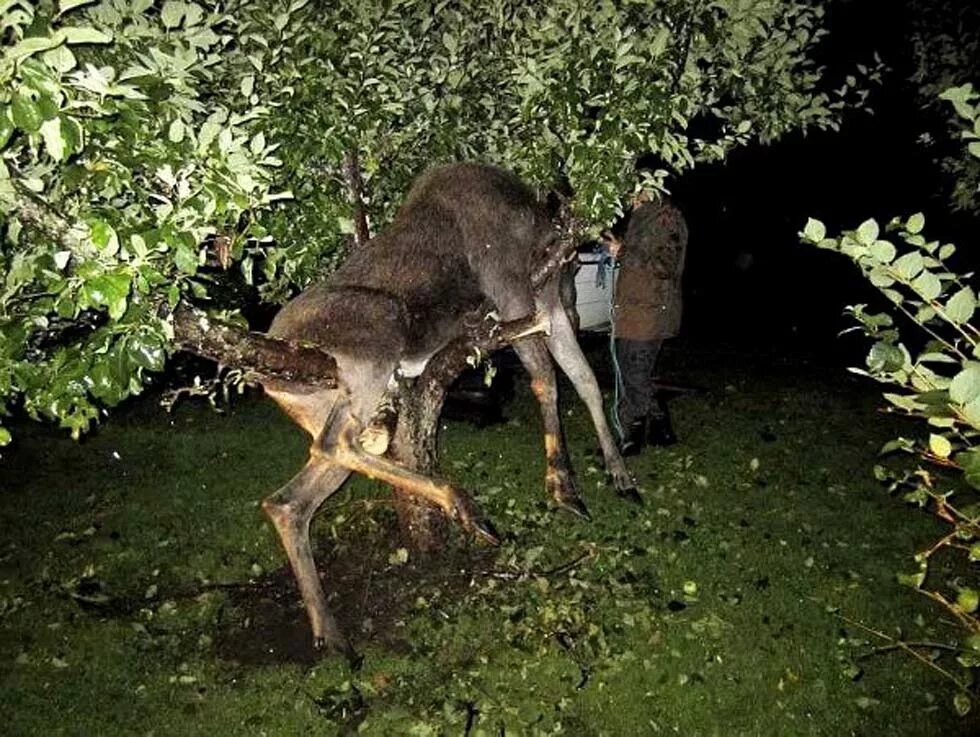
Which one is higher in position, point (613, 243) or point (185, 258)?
point (185, 258)

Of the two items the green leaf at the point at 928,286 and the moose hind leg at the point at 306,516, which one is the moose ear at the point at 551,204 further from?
the green leaf at the point at 928,286

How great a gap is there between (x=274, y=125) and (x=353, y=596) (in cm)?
351

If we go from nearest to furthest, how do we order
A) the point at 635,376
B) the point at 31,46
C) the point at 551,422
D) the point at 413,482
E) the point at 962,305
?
the point at 31,46 < the point at 962,305 < the point at 413,482 < the point at 551,422 < the point at 635,376

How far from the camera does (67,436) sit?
10414 millimetres

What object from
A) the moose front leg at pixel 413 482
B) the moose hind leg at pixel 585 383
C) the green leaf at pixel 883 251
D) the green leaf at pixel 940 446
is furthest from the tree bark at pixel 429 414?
the green leaf at pixel 940 446

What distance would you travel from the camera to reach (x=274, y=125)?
4500 mm

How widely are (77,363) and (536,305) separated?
4.10 metres

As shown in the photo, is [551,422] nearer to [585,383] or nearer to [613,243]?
[585,383]

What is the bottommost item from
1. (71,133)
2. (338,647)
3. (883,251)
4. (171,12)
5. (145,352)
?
(338,647)

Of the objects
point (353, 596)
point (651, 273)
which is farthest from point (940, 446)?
point (651, 273)

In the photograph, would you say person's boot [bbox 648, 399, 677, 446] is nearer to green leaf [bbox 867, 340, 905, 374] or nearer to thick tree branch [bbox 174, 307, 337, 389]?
thick tree branch [bbox 174, 307, 337, 389]

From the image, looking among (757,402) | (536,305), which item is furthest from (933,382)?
(757,402)

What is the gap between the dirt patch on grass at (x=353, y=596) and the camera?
17.6 ft

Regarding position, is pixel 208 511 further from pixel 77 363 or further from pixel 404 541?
pixel 77 363
